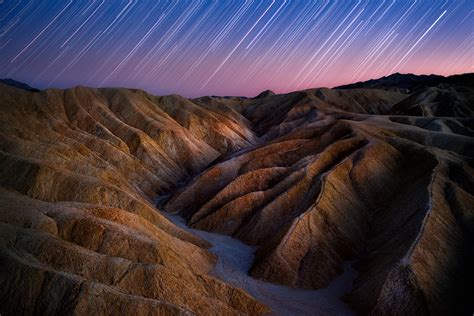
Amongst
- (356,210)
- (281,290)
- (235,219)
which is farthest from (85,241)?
(356,210)

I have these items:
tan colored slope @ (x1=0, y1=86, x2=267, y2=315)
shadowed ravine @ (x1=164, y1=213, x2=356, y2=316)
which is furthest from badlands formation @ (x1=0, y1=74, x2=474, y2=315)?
shadowed ravine @ (x1=164, y1=213, x2=356, y2=316)

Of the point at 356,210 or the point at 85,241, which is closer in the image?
the point at 85,241

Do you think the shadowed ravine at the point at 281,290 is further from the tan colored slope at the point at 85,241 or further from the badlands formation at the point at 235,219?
the tan colored slope at the point at 85,241

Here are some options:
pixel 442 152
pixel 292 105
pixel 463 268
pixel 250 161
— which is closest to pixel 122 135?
pixel 250 161

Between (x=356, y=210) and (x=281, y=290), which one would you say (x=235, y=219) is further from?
(x=281, y=290)

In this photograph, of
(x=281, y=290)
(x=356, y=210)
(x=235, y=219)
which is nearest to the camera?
(x=281, y=290)

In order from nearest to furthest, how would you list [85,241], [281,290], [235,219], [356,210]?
[85,241]
[281,290]
[356,210]
[235,219]
